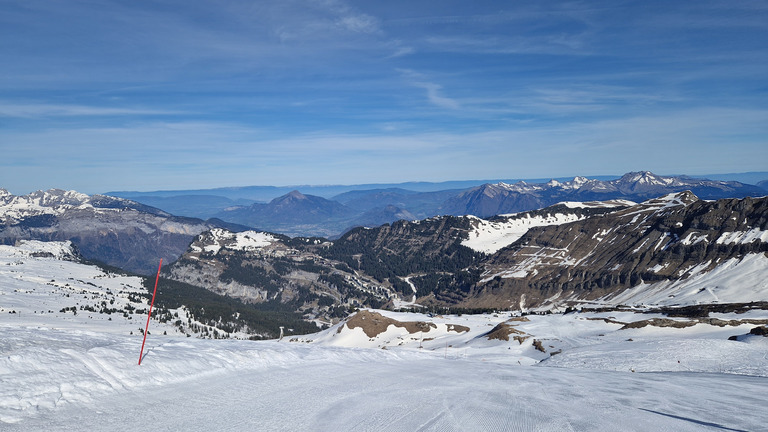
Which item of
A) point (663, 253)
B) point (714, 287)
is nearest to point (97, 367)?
point (714, 287)

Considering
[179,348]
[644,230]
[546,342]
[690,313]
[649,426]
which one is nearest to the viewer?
[649,426]

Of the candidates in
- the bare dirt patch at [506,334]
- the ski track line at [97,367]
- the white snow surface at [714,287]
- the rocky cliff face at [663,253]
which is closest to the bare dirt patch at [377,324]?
the bare dirt patch at [506,334]

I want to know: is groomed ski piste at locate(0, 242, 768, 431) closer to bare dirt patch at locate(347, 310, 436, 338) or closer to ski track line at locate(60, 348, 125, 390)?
ski track line at locate(60, 348, 125, 390)

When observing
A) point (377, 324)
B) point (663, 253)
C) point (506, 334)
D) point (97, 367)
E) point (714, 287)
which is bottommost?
point (377, 324)

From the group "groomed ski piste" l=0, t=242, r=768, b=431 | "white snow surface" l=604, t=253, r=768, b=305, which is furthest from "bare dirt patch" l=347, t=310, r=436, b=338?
"white snow surface" l=604, t=253, r=768, b=305

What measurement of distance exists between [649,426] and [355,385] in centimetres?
1012

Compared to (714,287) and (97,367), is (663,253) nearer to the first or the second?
(714,287)

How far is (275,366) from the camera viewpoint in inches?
747

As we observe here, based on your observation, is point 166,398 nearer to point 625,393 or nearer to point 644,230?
point 625,393

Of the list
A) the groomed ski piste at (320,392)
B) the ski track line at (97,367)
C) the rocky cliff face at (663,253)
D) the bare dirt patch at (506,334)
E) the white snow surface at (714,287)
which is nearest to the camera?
the groomed ski piste at (320,392)

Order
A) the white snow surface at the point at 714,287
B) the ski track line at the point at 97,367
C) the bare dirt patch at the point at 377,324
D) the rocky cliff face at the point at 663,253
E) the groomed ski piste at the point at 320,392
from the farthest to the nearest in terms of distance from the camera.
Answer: the rocky cliff face at the point at 663,253 → the white snow surface at the point at 714,287 → the bare dirt patch at the point at 377,324 → the ski track line at the point at 97,367 → the groomed ski piste at the point at 320,392

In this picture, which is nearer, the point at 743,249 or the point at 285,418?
the point at 285,418

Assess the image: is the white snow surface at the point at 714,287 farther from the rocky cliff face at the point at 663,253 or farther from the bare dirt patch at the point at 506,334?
the bare dirt patch at the point at 506,334

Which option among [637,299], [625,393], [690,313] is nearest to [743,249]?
[637,299]
